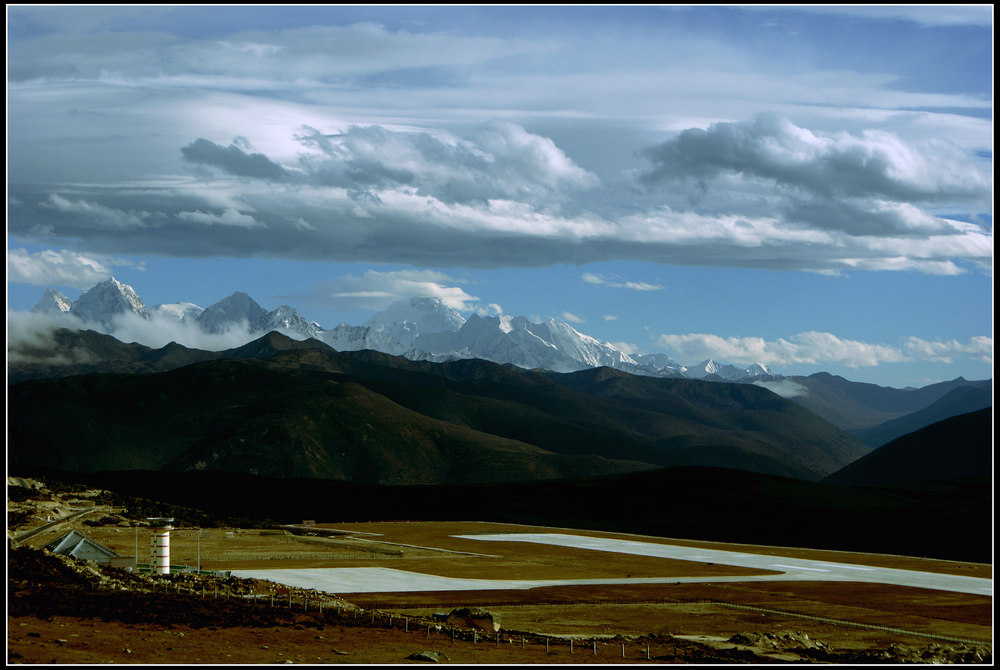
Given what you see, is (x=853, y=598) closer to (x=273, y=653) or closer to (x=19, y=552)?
(x=273, y=653)

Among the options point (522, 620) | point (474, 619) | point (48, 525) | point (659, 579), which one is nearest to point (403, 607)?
point (522, 620)

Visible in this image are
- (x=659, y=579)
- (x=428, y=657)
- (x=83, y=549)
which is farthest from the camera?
(x=659, y=579)

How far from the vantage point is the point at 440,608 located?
63906mm

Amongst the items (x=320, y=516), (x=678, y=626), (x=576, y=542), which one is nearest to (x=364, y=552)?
(x=576, y=542)

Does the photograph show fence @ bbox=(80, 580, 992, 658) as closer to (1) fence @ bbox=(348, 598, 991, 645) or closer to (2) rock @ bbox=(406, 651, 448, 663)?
(1) fence @ bbox=(348, 598, 991, 645)

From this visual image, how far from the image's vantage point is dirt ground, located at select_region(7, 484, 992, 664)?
3972 cm

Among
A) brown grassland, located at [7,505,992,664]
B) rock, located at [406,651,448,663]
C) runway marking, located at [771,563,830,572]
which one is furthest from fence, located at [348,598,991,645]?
runway marking, located at [771,563,830,572]

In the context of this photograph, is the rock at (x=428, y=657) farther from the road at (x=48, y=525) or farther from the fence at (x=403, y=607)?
the road at (x=48, y=525)

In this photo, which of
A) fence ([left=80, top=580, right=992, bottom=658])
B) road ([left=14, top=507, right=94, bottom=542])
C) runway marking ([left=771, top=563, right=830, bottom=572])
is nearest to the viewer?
fence ([left=80, top=580, right=992, bottom=658])

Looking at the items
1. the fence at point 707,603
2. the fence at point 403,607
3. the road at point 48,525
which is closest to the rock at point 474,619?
the fence at point 403,607

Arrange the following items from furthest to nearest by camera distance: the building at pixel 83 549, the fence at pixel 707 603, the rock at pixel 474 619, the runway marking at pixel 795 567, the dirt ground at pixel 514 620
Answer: the runway marking at pixel 795 567, the building at pixel 83 549, the fence at pixel 707 603, the rock at pixel 474 619, the dirt ground at pixel 514 620

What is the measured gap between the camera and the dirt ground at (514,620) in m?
39.7

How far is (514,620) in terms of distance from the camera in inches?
2371

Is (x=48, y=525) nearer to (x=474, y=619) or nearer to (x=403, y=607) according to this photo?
(x=403, y=607)
